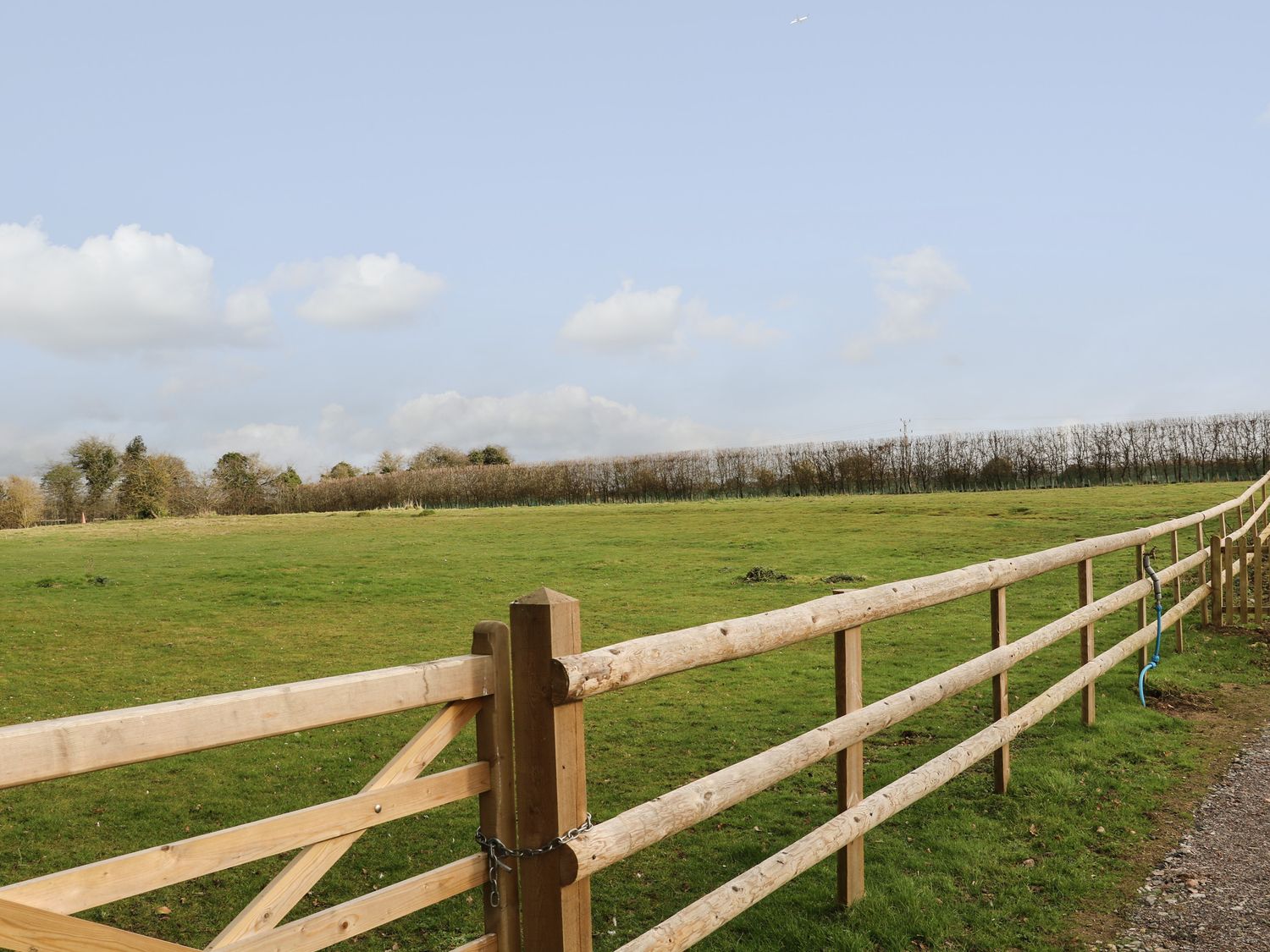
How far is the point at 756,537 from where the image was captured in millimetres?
29547

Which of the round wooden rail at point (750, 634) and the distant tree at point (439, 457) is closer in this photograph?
the round wooden rail at point (750, 634)

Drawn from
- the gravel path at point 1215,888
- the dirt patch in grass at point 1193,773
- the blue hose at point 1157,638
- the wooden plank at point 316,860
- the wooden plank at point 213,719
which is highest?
the wooden plank at point 213,719

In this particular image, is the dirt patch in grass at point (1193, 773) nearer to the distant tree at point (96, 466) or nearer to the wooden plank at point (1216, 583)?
the wooden plank at point (1216, 583)

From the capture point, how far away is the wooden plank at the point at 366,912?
263 cm

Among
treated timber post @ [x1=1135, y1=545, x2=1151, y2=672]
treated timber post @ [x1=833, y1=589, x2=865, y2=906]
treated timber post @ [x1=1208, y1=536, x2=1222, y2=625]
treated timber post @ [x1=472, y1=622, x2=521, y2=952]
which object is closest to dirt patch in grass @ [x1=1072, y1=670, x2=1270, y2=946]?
treated timber post @ [x1=1135, y1=545, x2=1151, y2=672]

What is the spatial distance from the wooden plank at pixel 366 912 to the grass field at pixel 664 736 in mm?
2092

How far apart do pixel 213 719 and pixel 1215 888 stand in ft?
17.8

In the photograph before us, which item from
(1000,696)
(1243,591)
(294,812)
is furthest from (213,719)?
(1243,591)

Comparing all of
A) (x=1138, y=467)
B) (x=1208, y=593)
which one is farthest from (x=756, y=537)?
(x=1138, y=467)

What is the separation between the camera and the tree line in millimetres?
49031

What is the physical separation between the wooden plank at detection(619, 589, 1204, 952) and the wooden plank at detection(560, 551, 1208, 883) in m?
0.31

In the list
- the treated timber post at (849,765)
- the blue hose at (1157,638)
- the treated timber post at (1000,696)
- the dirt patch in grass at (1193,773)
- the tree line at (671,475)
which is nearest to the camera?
the treated timber post at (849,765)

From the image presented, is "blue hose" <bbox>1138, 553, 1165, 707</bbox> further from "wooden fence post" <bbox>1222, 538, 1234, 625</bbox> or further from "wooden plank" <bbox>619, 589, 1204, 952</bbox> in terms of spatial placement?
"wooden fence post" <bbox>1222, 538, 1234, 625</bbox>

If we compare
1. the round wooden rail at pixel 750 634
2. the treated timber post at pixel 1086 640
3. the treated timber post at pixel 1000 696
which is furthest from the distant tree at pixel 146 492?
the round wooden rail at pixel 750 634
